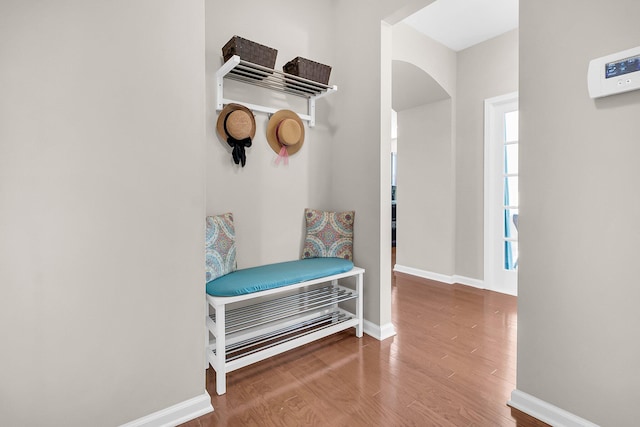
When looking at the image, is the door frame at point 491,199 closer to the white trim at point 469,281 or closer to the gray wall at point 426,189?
the white trim at point 469,281

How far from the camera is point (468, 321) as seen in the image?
2.69 metres

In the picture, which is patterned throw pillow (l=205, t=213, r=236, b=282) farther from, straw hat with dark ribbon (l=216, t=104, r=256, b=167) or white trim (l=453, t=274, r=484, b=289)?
white trim (l=453, t=274, r=484, b=289)

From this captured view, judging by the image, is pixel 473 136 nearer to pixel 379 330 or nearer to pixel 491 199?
pixel 491 199

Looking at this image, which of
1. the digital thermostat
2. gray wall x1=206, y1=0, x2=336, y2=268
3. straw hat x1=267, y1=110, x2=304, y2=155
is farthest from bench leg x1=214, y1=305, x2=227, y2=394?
the digital thermostat

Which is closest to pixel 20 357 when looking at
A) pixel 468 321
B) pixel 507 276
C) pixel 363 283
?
pixel 363 283

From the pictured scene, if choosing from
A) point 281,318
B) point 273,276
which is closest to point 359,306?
point 281,318

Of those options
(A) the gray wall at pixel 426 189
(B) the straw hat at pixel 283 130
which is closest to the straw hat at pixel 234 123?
(B) the straw hat at pixel 283 130

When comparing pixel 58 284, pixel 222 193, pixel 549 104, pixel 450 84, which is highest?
pixel 450 84

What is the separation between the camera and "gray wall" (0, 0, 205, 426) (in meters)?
1.17

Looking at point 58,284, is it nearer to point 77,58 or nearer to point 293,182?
point 77,58

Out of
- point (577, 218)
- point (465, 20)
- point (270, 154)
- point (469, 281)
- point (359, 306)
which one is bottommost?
point (469, 281)

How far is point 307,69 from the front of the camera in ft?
7.55

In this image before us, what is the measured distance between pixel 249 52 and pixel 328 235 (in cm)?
146

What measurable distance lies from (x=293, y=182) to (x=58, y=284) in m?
1.66
